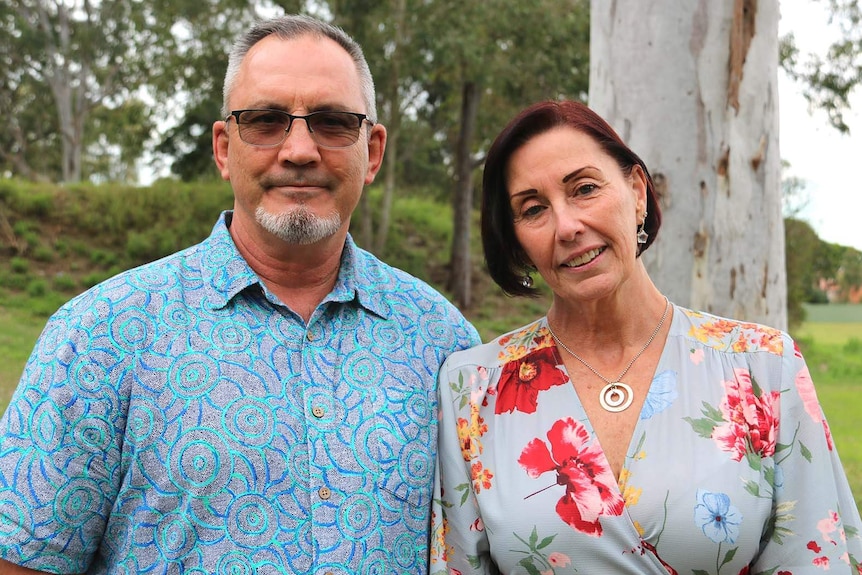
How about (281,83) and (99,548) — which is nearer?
(99,548)

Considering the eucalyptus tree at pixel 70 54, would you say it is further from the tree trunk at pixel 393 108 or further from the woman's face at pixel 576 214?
the woman's face at pixel 576 214

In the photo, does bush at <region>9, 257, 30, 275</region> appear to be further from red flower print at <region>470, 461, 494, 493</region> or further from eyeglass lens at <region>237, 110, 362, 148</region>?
red flower print at <region>470, 461, 494, 493</region>

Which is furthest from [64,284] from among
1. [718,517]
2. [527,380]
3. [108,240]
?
[718,517]

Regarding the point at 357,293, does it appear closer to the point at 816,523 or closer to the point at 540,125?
the point at 540,125

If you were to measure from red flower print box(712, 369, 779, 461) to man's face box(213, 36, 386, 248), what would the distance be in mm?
1278

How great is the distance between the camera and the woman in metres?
2.34

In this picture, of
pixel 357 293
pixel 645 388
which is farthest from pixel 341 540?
pixel 645 388

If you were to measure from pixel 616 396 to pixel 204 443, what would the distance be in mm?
1200

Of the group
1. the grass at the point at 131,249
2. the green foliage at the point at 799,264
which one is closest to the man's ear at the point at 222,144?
the grass at the point at 131,249

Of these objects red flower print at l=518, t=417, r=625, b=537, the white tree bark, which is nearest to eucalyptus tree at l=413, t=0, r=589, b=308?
the white tree bark

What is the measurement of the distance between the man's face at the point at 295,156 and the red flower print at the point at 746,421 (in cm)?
128

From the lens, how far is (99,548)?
7.96 feet

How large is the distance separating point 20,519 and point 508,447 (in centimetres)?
134

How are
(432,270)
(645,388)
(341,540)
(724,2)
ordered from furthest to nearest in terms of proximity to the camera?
(432,270), (724,2), (645,388), (341,540)
